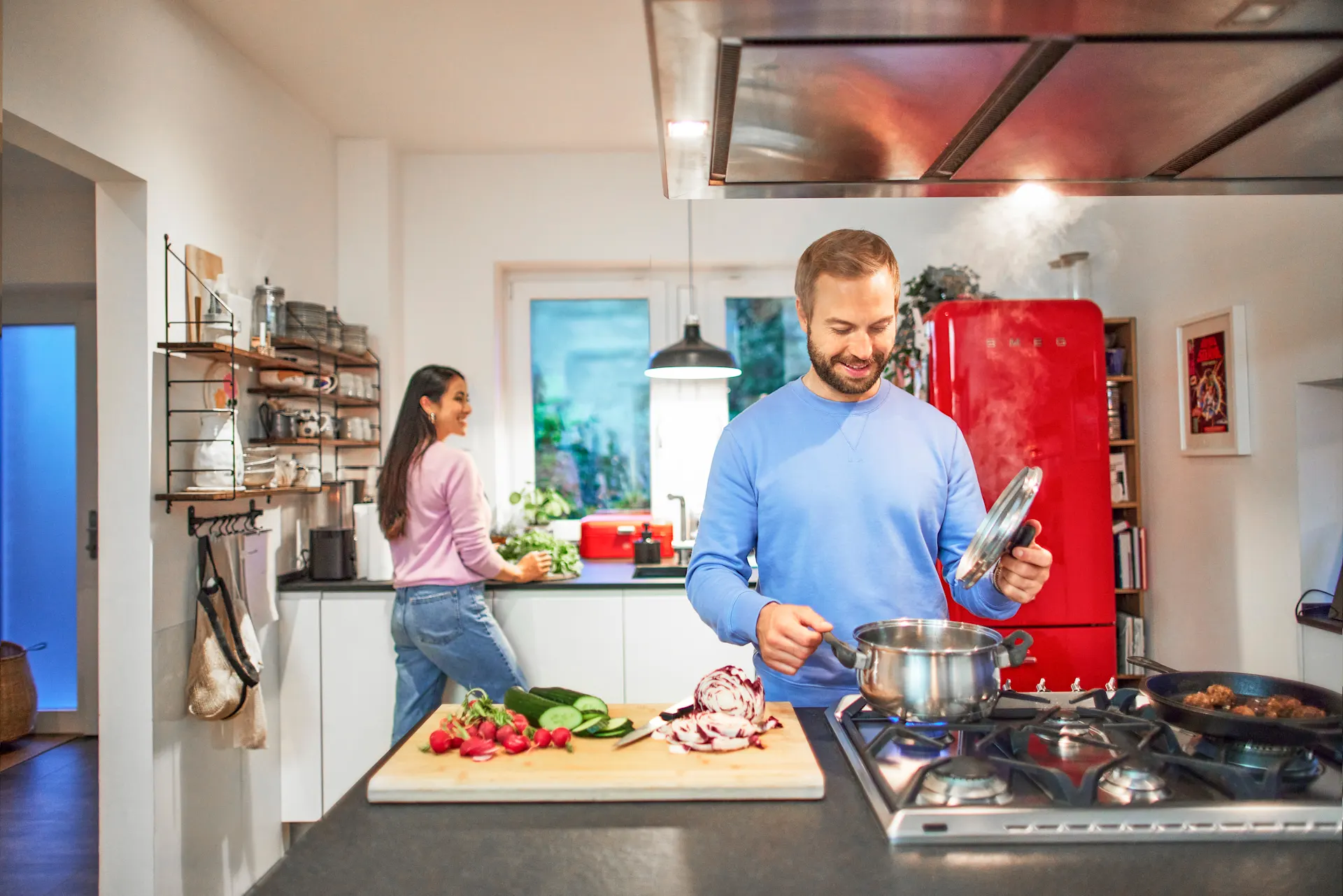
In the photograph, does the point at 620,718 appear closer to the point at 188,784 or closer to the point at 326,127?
the point at 188,784

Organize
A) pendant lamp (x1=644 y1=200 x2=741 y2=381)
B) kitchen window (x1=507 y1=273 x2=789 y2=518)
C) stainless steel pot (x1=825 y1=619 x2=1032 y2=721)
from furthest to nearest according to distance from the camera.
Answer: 1. kitchen window (x1=507 y1=273 x2=789 y2=518)
2. pendant lamp (x1=644 y1=200 x2=741 y2=381)
3. stainless steel pot (x1=825 y1=619 x2=1032 y2=721)

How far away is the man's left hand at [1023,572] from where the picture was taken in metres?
1.32

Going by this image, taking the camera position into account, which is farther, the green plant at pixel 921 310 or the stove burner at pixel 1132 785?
the green plant at pixel 921 310

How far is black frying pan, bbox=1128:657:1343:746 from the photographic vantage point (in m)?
1.04

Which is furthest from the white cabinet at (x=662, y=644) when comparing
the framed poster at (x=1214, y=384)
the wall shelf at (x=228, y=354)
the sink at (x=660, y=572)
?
the framed poster at (x=1214, y=384)

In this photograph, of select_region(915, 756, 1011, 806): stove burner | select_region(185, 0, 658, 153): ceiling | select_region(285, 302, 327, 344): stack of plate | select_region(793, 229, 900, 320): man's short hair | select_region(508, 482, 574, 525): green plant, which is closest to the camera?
select_region(915, 756, 1011, 806): stove burner

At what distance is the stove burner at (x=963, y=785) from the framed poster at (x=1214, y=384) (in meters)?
2.37

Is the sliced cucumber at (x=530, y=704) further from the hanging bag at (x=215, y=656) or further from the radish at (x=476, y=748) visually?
the hanging bag at (x=215, y=656)

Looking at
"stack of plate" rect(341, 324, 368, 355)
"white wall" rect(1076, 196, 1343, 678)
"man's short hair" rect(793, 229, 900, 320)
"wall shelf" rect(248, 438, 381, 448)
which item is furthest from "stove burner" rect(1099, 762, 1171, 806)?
"stack of plate" rect(341, 324, 368, 355)

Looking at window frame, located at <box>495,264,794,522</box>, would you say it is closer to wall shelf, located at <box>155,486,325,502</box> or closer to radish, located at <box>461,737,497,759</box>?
wall shelf, located at <box>155,486,325,502</box>

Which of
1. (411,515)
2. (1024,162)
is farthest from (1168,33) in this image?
(411,515)

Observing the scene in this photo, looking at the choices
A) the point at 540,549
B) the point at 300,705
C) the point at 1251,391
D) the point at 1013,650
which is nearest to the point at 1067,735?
the point at 1013,650

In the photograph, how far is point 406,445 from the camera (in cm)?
293

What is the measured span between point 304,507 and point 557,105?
6.33ft
